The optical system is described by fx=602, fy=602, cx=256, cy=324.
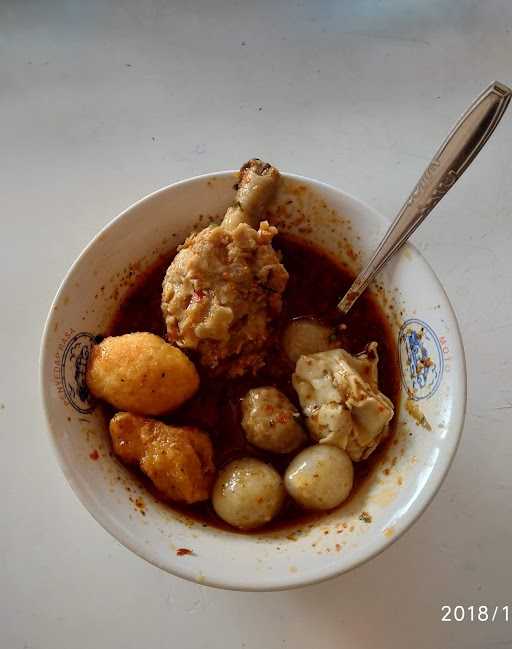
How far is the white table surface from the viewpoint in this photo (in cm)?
118

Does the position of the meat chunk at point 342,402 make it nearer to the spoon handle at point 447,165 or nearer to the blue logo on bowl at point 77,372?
the spoon handle at point 447,165

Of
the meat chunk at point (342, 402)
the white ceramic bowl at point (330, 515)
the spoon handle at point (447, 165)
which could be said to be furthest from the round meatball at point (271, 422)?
the spoon handle at point (447, 165)

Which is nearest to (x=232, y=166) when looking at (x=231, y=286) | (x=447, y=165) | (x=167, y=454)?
(x=231, y=286)

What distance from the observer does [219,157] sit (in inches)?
57.2

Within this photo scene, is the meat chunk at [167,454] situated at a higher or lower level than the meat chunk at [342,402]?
lower

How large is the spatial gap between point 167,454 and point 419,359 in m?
0.49

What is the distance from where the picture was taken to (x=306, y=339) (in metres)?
1.21

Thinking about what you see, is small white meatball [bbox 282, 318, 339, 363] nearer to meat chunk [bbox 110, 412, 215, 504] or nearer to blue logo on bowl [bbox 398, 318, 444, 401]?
blue logo on bowl [bbox 398, 318, 444, 401]

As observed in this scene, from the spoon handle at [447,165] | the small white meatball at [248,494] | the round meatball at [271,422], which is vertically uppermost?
the spoon handle at [447,165]

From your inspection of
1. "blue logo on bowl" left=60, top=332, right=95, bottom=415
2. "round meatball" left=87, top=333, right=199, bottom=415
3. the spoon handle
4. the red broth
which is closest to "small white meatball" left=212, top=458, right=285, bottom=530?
the red broth

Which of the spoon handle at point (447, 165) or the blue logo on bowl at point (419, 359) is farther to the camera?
the blue logo on bowl at point (419, 359)

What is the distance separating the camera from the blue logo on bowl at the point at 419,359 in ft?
3.55

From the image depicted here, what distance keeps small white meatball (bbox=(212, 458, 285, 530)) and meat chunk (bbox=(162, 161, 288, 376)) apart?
0.63 feet

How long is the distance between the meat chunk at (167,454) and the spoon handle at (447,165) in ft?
1.48
